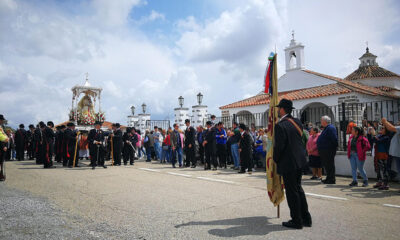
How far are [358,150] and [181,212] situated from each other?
569 centimetres

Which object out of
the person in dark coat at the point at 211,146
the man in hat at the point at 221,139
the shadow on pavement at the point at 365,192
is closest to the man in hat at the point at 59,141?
the person in dark coat at the point at 211,146

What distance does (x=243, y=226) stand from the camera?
14.3 feet

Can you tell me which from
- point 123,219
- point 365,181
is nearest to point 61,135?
point 123,219

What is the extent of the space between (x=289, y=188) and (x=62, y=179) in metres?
7.43

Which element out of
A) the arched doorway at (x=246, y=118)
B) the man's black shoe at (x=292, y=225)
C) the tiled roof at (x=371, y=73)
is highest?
the tiled roof at (x=371, y=73)

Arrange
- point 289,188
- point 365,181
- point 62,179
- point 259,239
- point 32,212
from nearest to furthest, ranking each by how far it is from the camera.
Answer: point 259,239, point 289,188, point 32,212, point 365,181, point 62,179

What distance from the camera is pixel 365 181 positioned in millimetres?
7957

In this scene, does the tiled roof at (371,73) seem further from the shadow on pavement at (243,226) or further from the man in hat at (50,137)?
the shadow on pavement at (243,226)

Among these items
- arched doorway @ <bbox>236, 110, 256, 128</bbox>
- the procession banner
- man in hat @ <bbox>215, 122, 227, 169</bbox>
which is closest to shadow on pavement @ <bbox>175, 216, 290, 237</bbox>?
the procession banner

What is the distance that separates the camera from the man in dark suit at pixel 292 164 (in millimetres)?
A: 4343

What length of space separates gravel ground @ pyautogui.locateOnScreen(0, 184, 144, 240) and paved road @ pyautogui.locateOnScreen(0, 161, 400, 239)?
1 centimetres

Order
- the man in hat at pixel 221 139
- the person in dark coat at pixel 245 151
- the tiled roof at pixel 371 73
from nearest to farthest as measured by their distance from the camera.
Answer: the person in dark coat at pixel 245 151
the man in hat at pixel 221 139
the tiled roof at pixel 371 73

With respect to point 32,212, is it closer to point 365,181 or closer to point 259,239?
point 259,239

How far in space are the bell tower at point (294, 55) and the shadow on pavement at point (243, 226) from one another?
970 inches
